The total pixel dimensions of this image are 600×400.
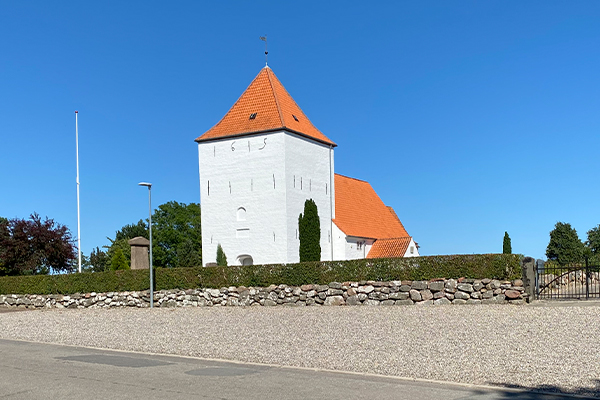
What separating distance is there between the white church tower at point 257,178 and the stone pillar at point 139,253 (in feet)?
30.7

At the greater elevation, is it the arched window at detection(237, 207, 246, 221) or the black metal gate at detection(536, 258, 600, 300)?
the arched window at detection(237, 207, 246, 221)

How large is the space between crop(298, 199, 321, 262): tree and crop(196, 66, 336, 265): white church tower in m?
0.58

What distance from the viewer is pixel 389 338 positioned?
1471cm

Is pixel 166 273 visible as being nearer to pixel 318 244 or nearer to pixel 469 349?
pixel 318 244

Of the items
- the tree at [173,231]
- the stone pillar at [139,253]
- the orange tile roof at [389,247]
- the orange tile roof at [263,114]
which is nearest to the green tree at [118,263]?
the orange tile roof at [263,114]

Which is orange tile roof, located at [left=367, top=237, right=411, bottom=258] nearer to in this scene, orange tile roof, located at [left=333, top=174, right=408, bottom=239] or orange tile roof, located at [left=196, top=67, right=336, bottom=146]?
orange tile roof, located at [left=333, top=174, right=408, bottom=239]

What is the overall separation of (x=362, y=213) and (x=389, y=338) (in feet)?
120

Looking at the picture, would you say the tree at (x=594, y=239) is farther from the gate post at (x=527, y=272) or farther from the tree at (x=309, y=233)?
the gate post at (x=527, y=272)

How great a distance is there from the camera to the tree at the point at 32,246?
1585 inches

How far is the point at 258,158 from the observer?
4153cm

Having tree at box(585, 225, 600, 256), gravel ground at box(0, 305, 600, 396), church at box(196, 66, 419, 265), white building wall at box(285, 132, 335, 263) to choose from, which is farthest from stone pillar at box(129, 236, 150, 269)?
tree at box(585, 225, 600, 256)

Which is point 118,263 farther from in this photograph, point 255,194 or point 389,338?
point 389,338

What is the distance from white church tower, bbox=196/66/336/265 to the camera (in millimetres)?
40906

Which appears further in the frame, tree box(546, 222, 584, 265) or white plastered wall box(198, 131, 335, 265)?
tree box(546, 222, 584, 265)
